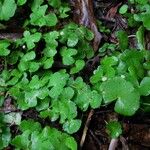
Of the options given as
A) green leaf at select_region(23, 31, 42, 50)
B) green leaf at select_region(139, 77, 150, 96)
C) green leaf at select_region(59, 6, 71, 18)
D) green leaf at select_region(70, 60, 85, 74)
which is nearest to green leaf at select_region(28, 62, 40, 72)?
green leaf at select_region(23, 31, 42, 50)

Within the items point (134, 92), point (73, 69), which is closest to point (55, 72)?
point (73, 69)

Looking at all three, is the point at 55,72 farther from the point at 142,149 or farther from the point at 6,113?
the point at 142,149

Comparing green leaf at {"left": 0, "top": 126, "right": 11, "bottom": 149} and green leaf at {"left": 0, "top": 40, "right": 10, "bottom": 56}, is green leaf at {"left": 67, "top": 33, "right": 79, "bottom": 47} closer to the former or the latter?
green leaf at {"left": 0, "top": 40, "right": 10, "bottom": 56}

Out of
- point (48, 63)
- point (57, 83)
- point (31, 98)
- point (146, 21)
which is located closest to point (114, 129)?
point (57, 83)

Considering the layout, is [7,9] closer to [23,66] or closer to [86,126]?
[23,66]

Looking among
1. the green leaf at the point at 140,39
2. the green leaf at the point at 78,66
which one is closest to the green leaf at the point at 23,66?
the green leaf at the point at 78,66

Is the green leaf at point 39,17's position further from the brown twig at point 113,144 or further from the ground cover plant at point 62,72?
the brown twig at point 113,144

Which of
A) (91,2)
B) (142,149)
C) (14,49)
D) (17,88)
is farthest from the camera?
(91,2)
